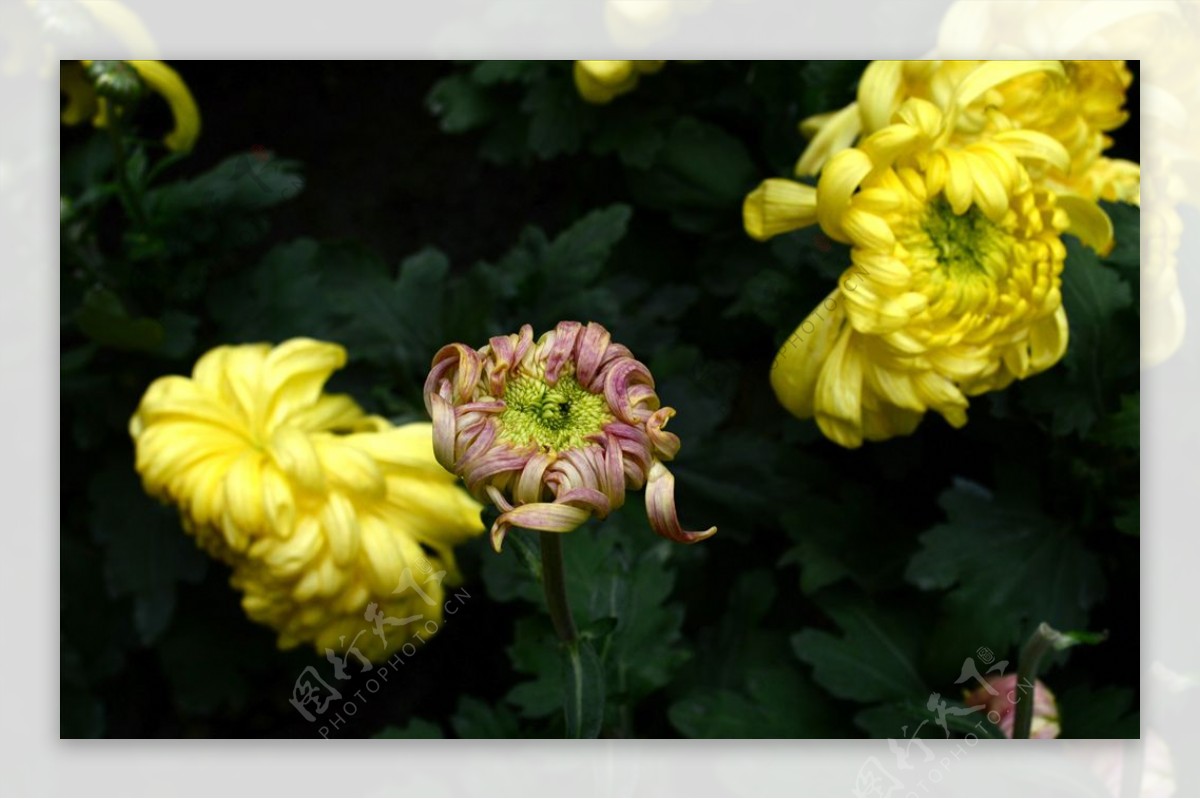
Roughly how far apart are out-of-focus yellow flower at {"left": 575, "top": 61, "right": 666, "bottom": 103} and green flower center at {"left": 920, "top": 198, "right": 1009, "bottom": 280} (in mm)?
383

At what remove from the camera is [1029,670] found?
1.16 meters

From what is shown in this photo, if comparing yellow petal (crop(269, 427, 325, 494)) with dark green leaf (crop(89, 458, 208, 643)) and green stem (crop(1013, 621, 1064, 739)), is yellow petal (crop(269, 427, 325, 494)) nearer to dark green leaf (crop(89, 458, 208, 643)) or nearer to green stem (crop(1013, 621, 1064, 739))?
dark green leaf (crop(89, 458, 208, 643))

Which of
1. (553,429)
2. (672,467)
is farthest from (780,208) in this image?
(553,429)

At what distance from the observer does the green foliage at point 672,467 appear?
1.37m

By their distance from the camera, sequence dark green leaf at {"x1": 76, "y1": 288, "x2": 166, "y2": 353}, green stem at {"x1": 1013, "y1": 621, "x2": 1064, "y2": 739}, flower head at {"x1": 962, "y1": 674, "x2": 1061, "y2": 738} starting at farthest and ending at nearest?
dark green leaf at {"x1": 76, "y1": 288, "x2": 166, "y2": 353} → flower head at {"x1": 962, "y1": 674, "x2": 1061, "y2": 738} → green stem at {"x1": 1013, "y1": 621, "x2": 1064, "y2": 739}

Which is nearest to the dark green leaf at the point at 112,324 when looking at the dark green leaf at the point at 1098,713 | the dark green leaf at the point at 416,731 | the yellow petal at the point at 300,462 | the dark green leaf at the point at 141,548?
the dark green leaf at the point at 141,548

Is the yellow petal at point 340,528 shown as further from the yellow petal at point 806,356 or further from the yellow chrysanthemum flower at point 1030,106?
the yellow chrysanthemum flower at point 1030,106

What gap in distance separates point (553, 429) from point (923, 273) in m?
0.46

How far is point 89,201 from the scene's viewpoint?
1.47 m

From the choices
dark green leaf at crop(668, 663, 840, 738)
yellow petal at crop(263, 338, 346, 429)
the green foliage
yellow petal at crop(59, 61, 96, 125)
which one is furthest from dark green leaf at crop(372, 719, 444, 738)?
yellow petal at crop(59, 61, 96, 125)

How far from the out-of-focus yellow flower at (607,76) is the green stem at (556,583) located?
620mm

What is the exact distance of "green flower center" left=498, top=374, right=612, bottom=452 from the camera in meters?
0.87

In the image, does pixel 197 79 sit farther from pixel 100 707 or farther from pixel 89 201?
pixel 100 707

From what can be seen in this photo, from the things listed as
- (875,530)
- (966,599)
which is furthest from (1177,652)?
(875,530)
